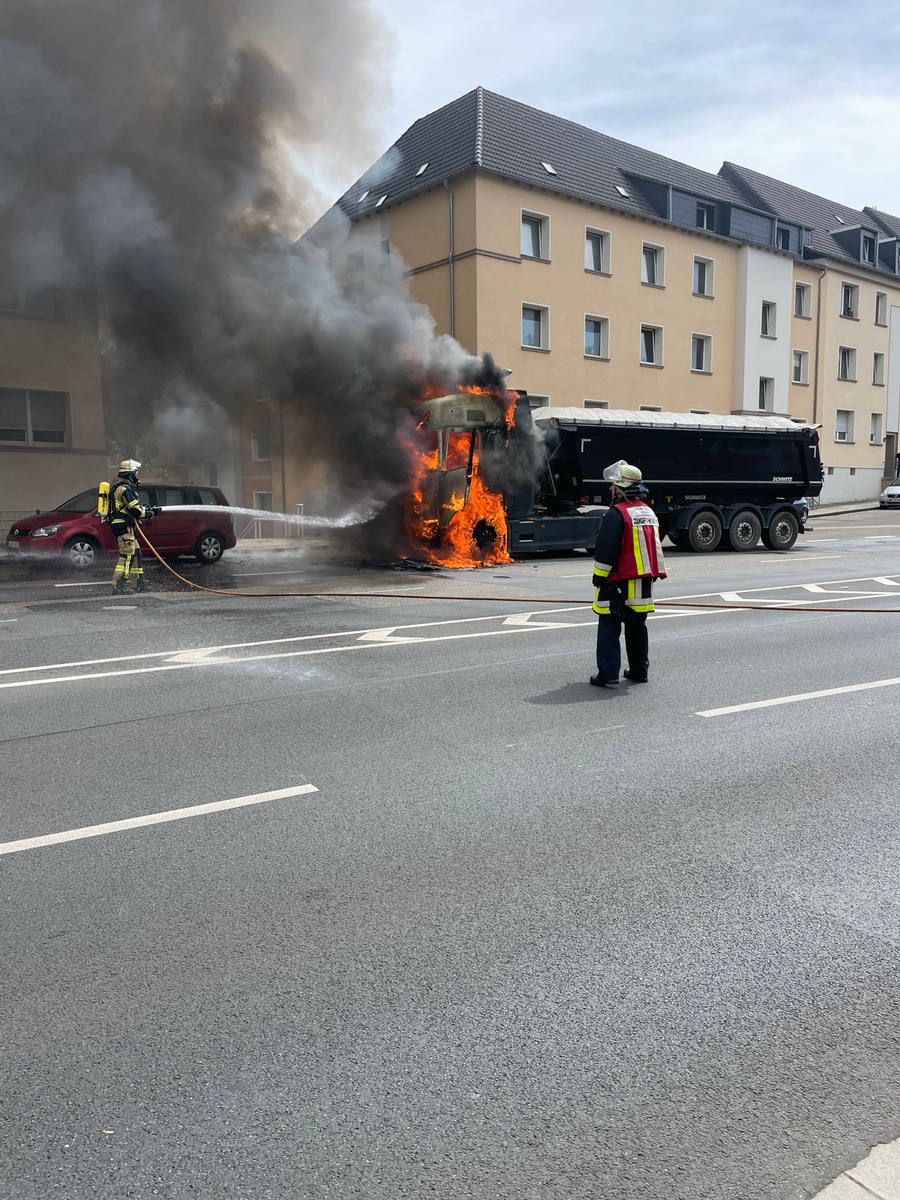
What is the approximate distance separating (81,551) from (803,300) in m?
31.1

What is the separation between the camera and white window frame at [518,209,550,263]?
86.0 feet

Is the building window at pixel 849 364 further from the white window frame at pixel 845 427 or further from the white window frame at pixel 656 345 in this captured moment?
the white window frame at pixel 656 345

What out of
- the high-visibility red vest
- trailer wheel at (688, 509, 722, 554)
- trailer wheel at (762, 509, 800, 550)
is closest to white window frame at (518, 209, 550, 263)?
trailer wheel at (688, 509, 722, 554)

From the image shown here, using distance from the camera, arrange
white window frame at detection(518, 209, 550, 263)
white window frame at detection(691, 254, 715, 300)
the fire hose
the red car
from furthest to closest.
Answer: white window frame at detection(691, 254, 715, 300), white window frame at detection(518, 209, 550, 263), the red car, the fire hose

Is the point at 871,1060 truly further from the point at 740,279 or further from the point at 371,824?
the point at 740,279

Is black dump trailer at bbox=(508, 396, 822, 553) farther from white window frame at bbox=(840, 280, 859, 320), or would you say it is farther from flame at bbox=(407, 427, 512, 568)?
white window frame at bbox=(840, 280, 859, 320)

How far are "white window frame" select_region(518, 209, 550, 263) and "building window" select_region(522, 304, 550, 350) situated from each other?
1.38 m

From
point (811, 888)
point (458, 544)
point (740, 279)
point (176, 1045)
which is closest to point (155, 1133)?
point (176, 1045)

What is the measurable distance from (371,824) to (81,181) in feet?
45.0

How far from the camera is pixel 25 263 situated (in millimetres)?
14352

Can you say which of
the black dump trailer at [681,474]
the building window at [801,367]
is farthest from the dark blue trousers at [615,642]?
the building window at [801,367]

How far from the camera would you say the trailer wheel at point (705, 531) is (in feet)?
62.4

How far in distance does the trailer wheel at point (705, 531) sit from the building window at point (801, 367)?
771 inches

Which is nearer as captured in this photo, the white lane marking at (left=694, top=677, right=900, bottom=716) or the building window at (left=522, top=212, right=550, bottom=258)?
the white lane marking at (left=694, top=677, right=900, bottom=716)
